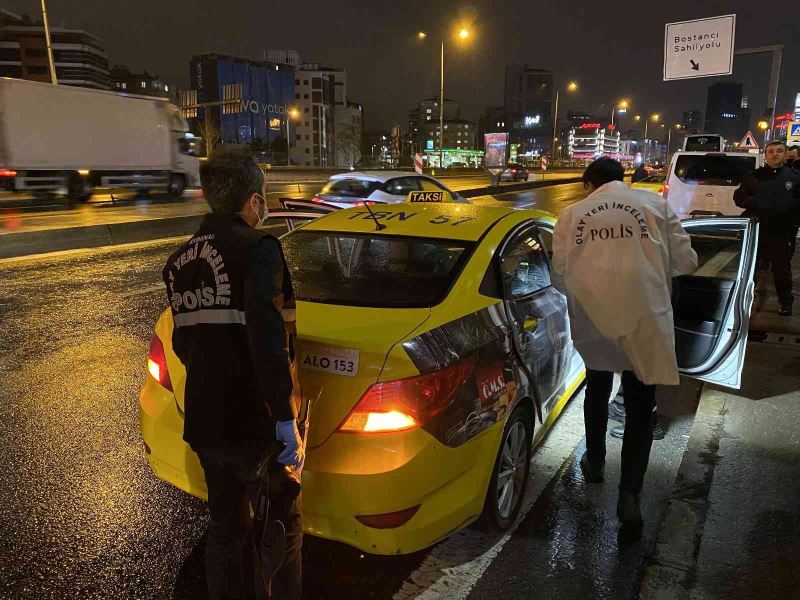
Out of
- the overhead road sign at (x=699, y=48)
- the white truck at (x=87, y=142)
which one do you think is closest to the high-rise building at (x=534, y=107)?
the overhead road sign at (x=699, y=48)

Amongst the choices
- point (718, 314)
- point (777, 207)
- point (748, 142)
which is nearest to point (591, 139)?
point (748, 142)

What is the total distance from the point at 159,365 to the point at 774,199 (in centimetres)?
645

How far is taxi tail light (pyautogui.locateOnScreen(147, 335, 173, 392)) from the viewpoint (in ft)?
9.41

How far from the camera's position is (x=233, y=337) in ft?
6.73

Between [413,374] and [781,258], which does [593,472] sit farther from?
[781,258]

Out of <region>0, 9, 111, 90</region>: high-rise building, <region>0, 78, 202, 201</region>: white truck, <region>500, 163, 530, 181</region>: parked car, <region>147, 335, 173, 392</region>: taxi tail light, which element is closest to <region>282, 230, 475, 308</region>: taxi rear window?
<region>147, 335, 173, 392</region>: taxi tail light

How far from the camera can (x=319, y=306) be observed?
2982 mm

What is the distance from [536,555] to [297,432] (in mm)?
1482

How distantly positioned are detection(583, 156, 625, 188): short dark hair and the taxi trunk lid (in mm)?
1360

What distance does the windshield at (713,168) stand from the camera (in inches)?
491

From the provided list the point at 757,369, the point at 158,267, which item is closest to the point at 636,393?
the point at 757,369

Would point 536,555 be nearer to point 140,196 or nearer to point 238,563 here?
point 238,563

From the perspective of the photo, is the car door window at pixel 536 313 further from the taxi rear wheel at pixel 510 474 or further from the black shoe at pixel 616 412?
the black shoe at pixel 616 412

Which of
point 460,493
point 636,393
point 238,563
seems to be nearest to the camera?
point 238,563
